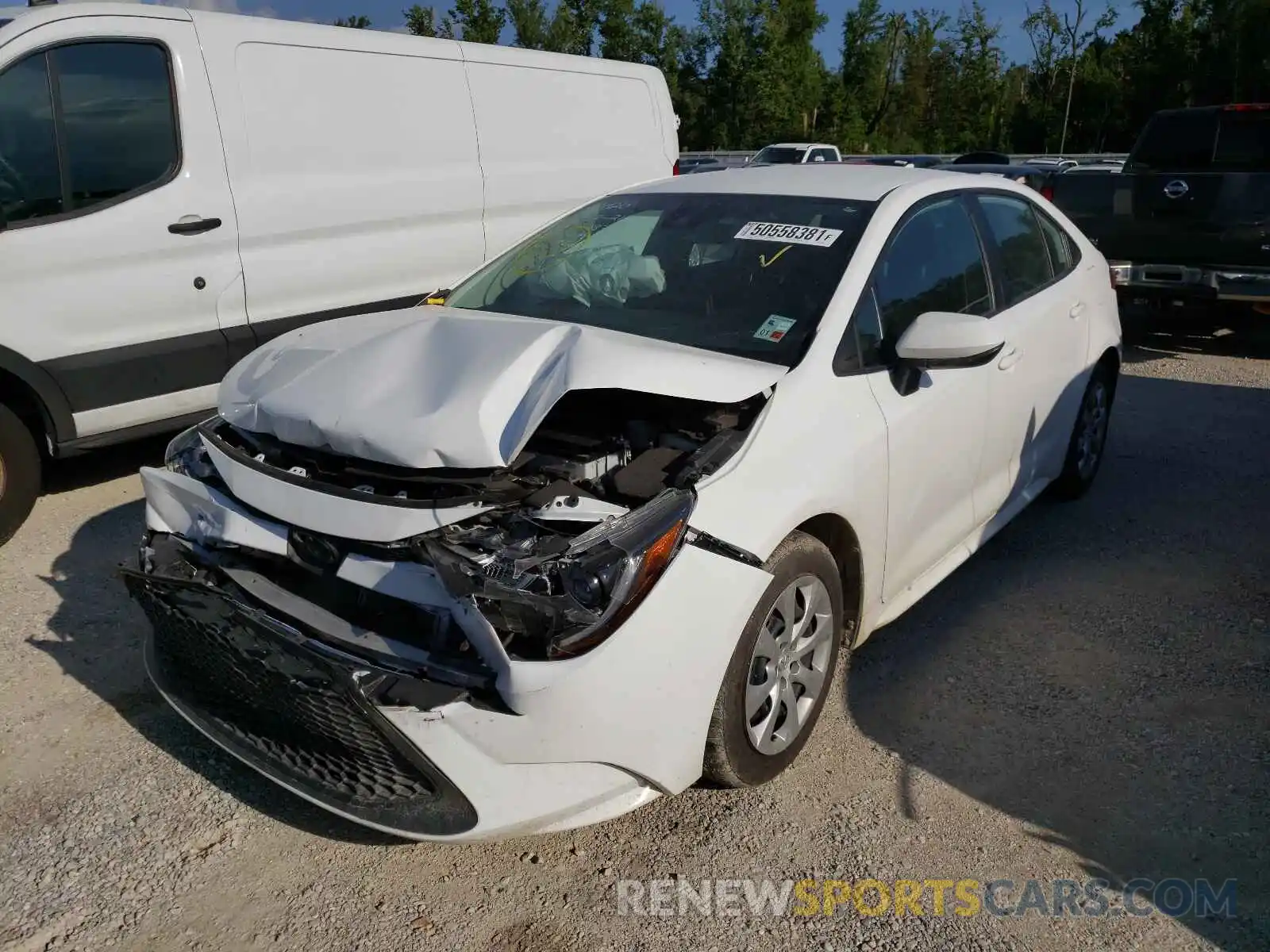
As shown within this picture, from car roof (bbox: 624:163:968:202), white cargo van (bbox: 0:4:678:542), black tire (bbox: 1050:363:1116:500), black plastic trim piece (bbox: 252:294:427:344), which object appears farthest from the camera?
black plastic trim piece (bbox: 252:294:427:344)

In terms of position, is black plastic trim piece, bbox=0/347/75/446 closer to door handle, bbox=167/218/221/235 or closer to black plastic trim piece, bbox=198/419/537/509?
door handle, bbox=167/218/221/235

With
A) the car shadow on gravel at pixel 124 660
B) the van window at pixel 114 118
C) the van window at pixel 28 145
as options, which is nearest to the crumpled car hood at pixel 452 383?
the car shadow on gravel at pixel 124 660

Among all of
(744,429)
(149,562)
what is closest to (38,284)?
(149,562)

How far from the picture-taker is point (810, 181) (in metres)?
3.91

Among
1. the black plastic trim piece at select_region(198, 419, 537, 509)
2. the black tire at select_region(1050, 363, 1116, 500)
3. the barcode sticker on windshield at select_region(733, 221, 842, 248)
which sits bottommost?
the black tire at select_region(1050, 363, 1116, 500)

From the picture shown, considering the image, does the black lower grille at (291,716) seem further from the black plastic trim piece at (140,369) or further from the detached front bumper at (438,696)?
the black plastic trim piece at (140,369)

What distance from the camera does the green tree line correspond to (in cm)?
3422

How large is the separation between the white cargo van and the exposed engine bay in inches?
79.8

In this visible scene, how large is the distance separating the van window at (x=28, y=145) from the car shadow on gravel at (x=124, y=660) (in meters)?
1.44

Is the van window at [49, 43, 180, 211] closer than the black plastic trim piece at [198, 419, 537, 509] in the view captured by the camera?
No

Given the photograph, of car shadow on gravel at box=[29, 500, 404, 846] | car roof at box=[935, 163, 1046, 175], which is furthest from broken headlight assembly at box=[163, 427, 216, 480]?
car roof at box=[935, 163, 1046, 175]

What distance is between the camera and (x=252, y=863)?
272 centimetres

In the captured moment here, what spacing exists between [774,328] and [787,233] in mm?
502

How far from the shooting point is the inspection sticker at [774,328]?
3.22 metres
